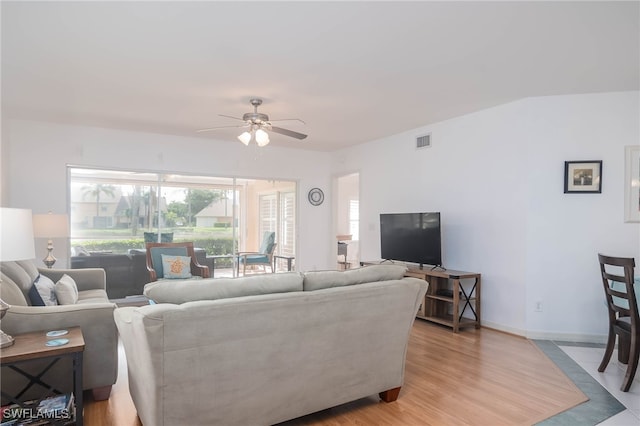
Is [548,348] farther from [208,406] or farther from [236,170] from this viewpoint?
[236,170]

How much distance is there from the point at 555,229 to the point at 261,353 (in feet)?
11.8

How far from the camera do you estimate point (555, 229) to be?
13.9ft

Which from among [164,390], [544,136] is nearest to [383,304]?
[164,390]

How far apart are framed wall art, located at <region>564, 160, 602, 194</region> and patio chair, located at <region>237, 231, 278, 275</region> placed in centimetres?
484

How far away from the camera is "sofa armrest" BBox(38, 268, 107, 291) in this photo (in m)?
4.05

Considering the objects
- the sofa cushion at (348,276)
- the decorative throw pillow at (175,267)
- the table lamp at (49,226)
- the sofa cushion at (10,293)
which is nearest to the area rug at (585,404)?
the sofa cushion at (348,276)

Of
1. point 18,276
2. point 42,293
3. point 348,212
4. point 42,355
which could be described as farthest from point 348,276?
point 348,212

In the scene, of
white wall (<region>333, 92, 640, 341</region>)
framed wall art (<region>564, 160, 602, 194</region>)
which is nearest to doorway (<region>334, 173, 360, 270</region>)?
white wall (<region>333, 92, 640, 341</region>)

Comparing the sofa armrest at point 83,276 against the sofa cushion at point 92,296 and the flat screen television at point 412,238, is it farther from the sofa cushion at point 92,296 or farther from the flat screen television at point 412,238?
the flat screen television at point 412,238

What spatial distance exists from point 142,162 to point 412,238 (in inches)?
168

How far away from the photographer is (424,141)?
5.55 metres

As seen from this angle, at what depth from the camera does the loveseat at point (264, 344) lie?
1.91 meters

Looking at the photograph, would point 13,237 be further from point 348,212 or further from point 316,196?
point 348,212

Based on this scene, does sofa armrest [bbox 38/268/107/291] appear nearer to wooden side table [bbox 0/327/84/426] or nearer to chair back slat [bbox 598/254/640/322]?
wooden side table [bbox 0/327/84/426]
